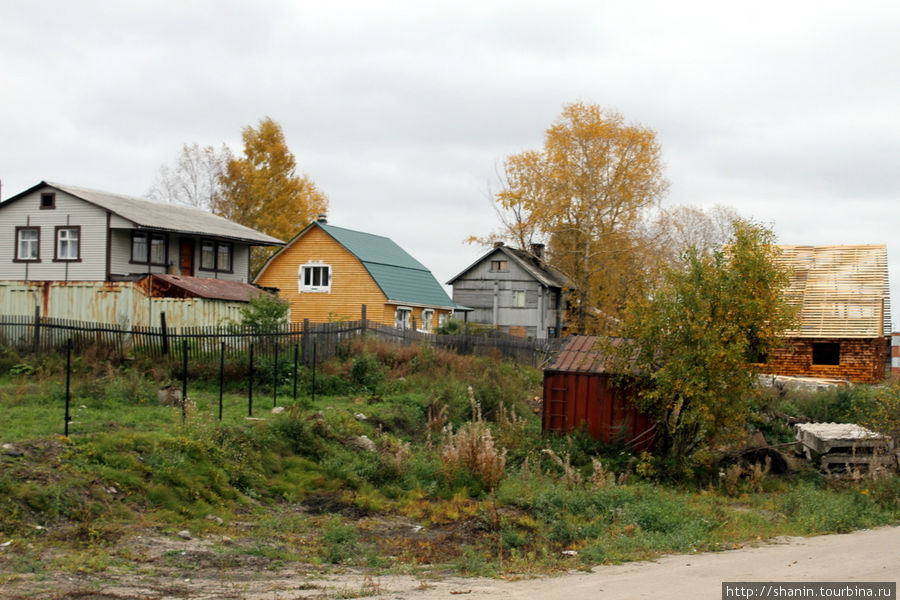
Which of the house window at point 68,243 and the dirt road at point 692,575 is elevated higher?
the house window at point 68,243

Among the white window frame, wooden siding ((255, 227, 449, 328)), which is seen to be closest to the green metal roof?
A: wooden siding ((255, 227, 449, 328))

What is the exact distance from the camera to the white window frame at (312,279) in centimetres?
4281

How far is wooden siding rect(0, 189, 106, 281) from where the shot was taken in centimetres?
3391

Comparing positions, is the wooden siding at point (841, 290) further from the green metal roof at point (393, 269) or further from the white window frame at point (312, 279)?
the white window frame at point (312, 279)

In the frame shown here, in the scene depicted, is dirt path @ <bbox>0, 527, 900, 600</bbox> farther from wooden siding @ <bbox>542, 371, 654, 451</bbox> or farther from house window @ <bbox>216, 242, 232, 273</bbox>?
house window @ <bbox>216, 242, 232, 273</bbox>

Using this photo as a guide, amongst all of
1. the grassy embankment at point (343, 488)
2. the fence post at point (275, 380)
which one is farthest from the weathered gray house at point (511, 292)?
the fence post at point (275, 380)

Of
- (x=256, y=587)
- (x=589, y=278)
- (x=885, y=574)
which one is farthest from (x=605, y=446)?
(x=589, y=278)

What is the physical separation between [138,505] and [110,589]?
352 cm

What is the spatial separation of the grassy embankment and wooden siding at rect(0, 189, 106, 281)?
12.6 metres

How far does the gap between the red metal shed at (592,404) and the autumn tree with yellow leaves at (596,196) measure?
25915 millimetres

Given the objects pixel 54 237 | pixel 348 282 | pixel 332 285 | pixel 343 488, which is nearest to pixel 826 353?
pixel 348 282

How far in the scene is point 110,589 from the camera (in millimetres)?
8328

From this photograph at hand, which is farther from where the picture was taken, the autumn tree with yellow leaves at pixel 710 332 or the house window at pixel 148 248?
the house window at pixel 148 248

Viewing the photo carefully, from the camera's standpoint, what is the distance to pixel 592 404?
66.3 feet
